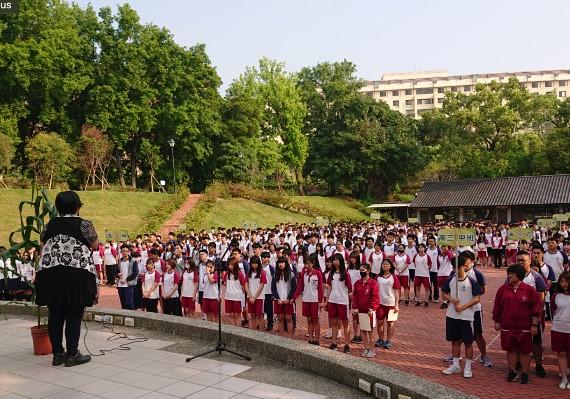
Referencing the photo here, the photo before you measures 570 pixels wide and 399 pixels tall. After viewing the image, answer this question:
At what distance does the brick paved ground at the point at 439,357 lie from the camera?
253 inches

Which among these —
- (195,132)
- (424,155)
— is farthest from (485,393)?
(424,155)

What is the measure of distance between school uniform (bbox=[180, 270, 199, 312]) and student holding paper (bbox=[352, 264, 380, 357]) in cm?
389

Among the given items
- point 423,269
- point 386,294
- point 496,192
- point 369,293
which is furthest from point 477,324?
point 496,192

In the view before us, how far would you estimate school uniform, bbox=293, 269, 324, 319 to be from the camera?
8734mm

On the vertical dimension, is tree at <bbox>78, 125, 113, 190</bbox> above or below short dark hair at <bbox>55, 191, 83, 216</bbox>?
above

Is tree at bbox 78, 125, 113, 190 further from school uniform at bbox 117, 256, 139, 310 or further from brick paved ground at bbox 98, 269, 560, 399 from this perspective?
brick paved ground at bbox 98, 269, 560, 399

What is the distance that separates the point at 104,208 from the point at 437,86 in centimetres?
7872

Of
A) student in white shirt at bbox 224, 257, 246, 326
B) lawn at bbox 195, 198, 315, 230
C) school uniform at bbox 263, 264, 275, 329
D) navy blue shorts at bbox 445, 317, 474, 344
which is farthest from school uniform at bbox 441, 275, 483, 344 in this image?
lawn at bbox 195, 198, 315, 230

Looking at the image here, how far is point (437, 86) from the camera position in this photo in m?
95.4

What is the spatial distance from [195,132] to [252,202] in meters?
8.65

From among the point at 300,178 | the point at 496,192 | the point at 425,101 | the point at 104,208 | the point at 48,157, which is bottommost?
the point at 104,208

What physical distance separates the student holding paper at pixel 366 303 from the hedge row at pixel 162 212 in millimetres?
22908

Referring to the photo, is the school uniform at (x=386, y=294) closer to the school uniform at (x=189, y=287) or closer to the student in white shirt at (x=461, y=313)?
the student in white shirt at (x=461, y=313)

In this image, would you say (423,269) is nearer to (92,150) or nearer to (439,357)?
(439,357)
